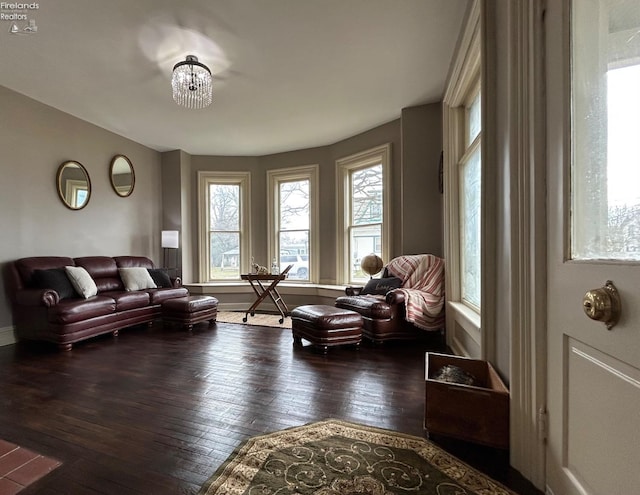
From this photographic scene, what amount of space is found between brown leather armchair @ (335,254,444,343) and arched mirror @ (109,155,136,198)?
13.7ft

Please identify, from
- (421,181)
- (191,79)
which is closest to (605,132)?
(421,181)

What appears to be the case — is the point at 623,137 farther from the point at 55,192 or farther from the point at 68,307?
the point at 55,192

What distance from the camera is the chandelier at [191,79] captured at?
9.30 feet

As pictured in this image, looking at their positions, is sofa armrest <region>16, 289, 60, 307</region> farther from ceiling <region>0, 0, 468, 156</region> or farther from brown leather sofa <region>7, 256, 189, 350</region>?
ceiling <region>0, 0, 468, 156</region>

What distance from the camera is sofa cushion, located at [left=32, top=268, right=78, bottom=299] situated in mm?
3467

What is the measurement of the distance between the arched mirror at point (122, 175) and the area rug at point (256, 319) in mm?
2615

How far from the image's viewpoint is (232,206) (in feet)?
19.4

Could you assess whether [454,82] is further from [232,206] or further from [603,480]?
[232,206]

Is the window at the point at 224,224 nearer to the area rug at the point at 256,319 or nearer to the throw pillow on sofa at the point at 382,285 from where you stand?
the area rug at the point at 256,319

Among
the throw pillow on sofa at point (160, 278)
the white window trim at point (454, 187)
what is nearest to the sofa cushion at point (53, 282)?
the throw pillow on sofa at point (160, 278)

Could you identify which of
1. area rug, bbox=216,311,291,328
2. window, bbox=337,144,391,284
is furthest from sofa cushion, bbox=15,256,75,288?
window, bbox=337,144,391,284

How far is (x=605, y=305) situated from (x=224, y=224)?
5731 mm

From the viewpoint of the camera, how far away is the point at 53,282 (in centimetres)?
349

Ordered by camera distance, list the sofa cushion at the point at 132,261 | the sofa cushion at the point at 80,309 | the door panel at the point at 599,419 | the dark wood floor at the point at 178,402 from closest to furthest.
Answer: the door panel at the point at 599,419
the dark wood floor at the point at 178,402
the sofa cushion at the point at 80,309
the sofa cushion at the point at 132,261
